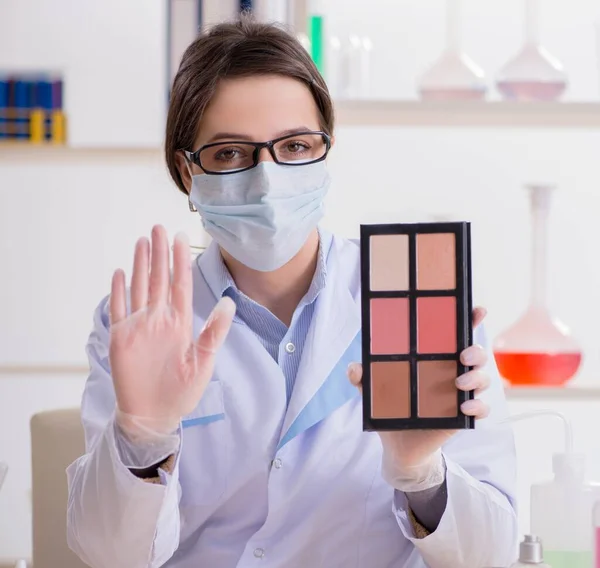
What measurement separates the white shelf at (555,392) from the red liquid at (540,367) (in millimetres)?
12

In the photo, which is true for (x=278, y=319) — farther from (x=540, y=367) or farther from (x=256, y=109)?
(x=540, y=367)

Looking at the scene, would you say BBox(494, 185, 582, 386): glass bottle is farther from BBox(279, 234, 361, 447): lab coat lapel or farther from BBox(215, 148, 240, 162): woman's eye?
BBox(215, 148, 240, 162): woman's eye

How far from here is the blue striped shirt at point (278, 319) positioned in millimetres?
1379

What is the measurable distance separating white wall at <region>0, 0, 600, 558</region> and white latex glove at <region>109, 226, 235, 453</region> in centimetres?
133

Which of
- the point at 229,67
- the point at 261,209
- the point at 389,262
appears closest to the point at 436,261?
the point at 389,262

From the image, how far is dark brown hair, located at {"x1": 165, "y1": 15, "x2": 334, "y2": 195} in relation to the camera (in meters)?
1.35

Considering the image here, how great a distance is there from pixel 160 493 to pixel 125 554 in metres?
0.13

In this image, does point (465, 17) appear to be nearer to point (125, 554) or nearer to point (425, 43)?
point (425, 43)

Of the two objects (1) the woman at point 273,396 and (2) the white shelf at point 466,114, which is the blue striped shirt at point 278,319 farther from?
(2) the white shelf at point 466,114

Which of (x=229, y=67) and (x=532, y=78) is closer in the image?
(x=229, y=67)

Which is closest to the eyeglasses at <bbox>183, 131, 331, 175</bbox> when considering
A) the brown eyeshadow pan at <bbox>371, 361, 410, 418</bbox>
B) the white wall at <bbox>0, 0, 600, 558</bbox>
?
the brown eyeshadow pan at <bbox>371, 361, 410, 418</bbox>

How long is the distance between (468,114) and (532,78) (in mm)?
157

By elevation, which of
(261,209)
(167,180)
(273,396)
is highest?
(167,180)

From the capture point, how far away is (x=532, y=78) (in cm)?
201
